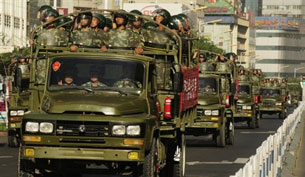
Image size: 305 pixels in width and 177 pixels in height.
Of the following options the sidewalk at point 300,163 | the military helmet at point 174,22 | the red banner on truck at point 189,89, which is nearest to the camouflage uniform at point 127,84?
the red banner on truck at point 189,89

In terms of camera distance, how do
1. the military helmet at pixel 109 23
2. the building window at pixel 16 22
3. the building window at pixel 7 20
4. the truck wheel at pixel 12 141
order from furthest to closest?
the building window at pixel 16 22 < the building window at pixel 7 20 < the truck wheel at pixel 12 141 < the military helmet at pixel 109 23

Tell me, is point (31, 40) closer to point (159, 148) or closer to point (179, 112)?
point (179, 112)

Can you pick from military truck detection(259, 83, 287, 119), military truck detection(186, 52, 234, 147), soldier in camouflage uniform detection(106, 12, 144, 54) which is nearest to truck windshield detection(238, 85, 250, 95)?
military truck detection(186, 52, 234, 147)

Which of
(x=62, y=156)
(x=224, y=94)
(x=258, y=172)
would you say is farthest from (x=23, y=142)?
(x=224, y=94)

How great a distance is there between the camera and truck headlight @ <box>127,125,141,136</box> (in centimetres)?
1548

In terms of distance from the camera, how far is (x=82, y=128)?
15469 millimetres

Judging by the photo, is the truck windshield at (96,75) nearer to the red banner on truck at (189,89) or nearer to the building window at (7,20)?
the red banner on truck at (189,89)

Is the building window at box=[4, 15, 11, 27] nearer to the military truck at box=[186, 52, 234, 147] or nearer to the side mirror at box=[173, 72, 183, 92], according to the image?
the military truck at box=[186, 52, 234, 147]

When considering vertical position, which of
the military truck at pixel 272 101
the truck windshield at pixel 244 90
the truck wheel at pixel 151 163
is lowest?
the military truck at pixel 272 101

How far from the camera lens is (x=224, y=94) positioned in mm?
36469

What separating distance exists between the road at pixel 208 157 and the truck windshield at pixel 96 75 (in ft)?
14.9

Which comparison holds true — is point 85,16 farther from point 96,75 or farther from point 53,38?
point 96,75

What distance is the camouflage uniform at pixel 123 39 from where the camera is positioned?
61.5ft

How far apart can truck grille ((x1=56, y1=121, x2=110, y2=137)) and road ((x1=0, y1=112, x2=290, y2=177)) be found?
5377mm
